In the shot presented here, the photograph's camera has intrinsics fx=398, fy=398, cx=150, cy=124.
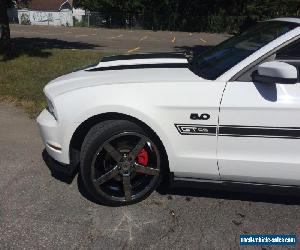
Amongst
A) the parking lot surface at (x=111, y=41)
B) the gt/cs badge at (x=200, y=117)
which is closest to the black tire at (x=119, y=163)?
the gt/cs badge at (x=200, y=117)

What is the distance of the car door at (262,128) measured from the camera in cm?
309

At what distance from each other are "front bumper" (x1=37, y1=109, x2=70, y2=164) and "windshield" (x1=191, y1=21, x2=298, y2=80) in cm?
133

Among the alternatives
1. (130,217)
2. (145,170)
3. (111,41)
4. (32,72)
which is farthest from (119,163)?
(111,41)

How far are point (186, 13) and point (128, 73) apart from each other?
3645 centimetres

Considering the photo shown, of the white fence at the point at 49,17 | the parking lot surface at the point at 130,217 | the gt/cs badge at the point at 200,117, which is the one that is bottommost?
the white fence at the point at 49,17

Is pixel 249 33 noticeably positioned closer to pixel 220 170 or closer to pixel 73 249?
pixel 220 170

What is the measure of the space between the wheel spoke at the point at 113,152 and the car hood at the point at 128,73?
21.4 inches

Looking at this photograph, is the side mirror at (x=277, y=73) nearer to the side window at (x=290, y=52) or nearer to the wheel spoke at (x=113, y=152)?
the side window at (x=290, y=52)

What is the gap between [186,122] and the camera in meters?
3.24

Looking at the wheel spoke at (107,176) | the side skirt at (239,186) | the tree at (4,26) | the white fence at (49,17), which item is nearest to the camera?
the side skirt at (239,186)

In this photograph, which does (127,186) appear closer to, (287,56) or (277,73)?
(277,73)

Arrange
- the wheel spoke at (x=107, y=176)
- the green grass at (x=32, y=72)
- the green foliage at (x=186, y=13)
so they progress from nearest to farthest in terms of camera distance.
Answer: the wheel spoke at (x=107, y=176), the green grass at (x=32, y=72), the green foliage at (x=186, y=13)

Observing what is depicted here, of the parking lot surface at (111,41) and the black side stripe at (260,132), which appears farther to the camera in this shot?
the parking lot surface at (111,41)

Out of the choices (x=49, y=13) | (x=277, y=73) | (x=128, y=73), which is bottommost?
(x=49, y=13)
